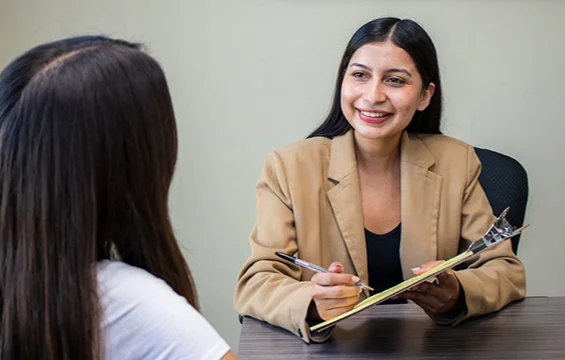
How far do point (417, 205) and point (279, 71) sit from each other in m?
1.01

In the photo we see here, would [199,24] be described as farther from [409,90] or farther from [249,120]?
[409,90]

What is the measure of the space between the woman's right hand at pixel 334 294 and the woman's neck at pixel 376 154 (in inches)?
20.8

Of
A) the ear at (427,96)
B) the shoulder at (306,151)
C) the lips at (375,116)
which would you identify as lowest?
the shoulder at (306,151)

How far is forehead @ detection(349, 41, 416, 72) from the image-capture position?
183cm

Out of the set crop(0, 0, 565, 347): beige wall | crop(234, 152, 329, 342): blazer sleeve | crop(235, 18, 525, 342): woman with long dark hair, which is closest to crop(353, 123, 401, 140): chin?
crop(235, 18, 525, 342): woman with long dark hair

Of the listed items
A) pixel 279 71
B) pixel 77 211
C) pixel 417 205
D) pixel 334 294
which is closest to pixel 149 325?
pixel 77 211

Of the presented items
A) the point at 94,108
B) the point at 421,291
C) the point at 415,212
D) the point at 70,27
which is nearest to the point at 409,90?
the point at 415,212

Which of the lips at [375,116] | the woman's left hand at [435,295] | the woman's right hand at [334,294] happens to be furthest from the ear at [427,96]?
the woman's right hand at [334,294]

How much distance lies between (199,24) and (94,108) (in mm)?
1839

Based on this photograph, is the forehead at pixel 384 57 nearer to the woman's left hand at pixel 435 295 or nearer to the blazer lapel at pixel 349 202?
the blazer lapel at pixel 349 202

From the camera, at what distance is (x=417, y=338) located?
1.42 m

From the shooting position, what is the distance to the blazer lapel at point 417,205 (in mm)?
1829

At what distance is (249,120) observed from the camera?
272 centimetres

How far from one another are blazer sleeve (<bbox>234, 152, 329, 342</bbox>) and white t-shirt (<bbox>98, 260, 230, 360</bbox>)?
54 centimetres
